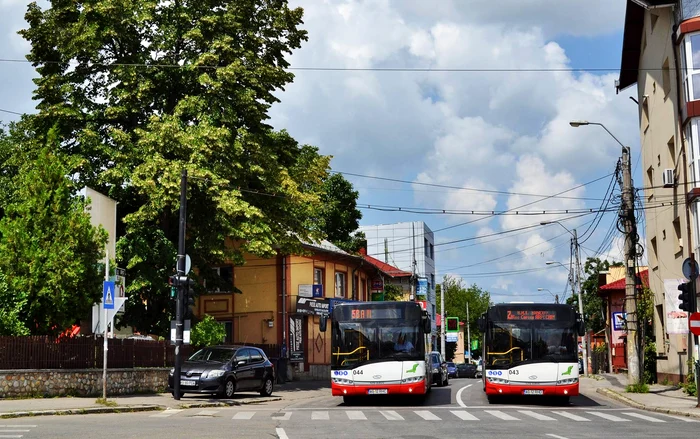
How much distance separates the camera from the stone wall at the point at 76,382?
22812mm

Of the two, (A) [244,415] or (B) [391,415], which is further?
(A) [244,415]

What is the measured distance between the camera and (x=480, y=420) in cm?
1761

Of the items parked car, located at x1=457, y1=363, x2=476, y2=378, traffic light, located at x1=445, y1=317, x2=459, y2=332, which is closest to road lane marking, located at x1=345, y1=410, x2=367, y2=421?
parked car, located at x1=457, y1=363, x2=476, y2=378

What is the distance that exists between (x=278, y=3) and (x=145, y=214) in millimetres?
10559

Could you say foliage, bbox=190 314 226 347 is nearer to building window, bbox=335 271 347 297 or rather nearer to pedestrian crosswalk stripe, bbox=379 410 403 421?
pedestrian crosswalk stripe, bbox=379 410 403 421

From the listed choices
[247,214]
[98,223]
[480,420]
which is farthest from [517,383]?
[98,223]

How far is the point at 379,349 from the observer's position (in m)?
23.2

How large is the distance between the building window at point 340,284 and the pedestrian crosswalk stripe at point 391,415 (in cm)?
3048

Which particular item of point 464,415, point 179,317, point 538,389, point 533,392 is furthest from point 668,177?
point 179,317

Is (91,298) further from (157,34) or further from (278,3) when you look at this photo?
(278,3)

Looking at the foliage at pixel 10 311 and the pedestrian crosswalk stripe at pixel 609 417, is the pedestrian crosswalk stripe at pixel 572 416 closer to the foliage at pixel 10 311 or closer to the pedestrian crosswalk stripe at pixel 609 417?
the pedestrian crosswalk stripe at pixel 609 417

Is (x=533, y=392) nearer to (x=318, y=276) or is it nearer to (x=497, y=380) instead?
(x=497, y=380)

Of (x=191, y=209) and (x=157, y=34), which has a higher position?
Result: (x=157, y=34)

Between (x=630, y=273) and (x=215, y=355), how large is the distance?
14.1 metres
